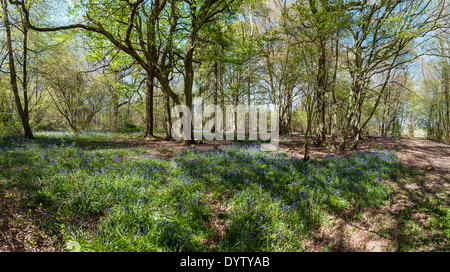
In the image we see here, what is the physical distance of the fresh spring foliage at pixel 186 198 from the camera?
2.81 metres

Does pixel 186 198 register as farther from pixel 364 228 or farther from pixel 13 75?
pixel 13 75

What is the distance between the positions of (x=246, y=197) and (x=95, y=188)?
326cm

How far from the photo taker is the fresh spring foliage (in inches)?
111

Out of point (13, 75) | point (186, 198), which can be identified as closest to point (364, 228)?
point (186, 198)

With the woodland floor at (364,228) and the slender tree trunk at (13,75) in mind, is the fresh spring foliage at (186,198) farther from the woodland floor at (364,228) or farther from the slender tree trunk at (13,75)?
the slender tree trunk at (13,75)

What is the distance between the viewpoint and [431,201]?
439 centimetres

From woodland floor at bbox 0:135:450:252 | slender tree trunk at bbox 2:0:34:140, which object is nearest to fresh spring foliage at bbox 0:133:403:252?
woodland floor at bbox 0:135:450:252

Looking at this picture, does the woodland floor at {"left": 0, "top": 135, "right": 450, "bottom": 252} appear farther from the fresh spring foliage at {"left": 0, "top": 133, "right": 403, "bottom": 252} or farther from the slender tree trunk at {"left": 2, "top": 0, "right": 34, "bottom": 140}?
the slender tree trunk at {"left": 2, "top": 0, "right": 34, "bottom": 140}

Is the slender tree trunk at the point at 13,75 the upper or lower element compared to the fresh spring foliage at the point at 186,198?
upper

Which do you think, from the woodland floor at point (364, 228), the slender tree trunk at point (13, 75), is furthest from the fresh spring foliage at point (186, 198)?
the slender tree trunk at point (13, 75)
